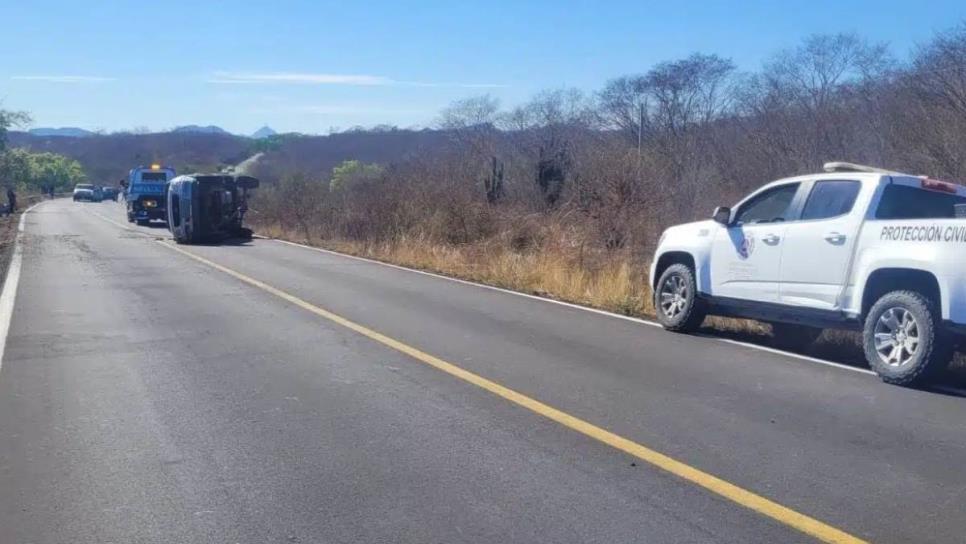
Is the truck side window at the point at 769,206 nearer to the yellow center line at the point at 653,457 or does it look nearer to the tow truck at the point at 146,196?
the yellow center line at the point at 653,457

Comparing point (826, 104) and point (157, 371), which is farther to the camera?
point (826, 104)

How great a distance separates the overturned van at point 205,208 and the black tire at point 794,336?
2093 cm

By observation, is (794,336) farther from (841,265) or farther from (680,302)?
(841,265)

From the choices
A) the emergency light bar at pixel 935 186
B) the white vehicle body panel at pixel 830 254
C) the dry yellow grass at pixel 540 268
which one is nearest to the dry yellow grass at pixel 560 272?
the dry yellow grass at pixel 540 268

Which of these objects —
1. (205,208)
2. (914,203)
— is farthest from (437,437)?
(205,208)

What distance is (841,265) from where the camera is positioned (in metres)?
10.4

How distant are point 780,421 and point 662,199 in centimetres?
1489

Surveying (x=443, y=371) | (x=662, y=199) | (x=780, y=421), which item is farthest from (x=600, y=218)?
(x=780, y=421)

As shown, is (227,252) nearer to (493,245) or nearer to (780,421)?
(493,245)

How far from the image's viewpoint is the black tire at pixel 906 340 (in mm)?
9211

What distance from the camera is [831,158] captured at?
23.5m

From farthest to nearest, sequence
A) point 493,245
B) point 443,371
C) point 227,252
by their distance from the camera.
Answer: point 227,252
point 493,245
point 443,371

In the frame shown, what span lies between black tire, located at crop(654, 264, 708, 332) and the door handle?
6.79 feet

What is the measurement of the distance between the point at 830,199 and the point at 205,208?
2247 centimetres
